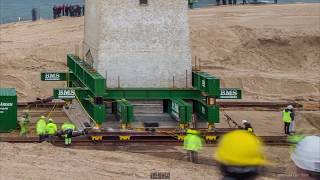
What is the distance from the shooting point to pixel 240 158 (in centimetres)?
351

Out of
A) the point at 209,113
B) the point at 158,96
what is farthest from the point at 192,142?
the point at 158,96

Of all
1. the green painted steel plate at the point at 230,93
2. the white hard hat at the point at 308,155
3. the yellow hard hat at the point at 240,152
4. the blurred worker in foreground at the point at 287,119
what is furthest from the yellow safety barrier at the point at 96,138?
the yellow hard hat at the point at 240,152

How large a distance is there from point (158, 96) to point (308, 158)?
18.3 metres

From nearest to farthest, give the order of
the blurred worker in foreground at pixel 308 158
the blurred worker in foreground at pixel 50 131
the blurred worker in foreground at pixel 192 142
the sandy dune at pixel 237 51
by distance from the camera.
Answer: the blurred worker in foreground at pixel 308 158 → the blurred worker in foreground at pixel 192 142 → the blurred worker in foreground at pixel 50 131 → the sandy dune at pixel 237 51

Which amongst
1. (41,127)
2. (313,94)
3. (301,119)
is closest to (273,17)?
(313,94)

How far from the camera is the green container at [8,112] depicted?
22.3 meters

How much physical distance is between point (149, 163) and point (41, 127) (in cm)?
410

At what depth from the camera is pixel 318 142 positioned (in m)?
3.90

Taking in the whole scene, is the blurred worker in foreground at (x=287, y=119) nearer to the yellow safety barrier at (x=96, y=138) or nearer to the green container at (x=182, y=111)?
the green container at (x=182, y=111)

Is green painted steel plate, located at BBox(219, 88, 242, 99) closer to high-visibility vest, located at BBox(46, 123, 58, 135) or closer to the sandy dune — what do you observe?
high-visibility vest, located at BBox(46, 123, 58, 135)

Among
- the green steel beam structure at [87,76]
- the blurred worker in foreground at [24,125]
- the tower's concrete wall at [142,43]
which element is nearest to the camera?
the green steel beam structure at [87,76]

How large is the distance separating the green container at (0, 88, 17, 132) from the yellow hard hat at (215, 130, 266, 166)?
19.3m

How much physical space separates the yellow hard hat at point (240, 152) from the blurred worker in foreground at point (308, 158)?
30cm

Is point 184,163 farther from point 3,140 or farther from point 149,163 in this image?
point 3,140
